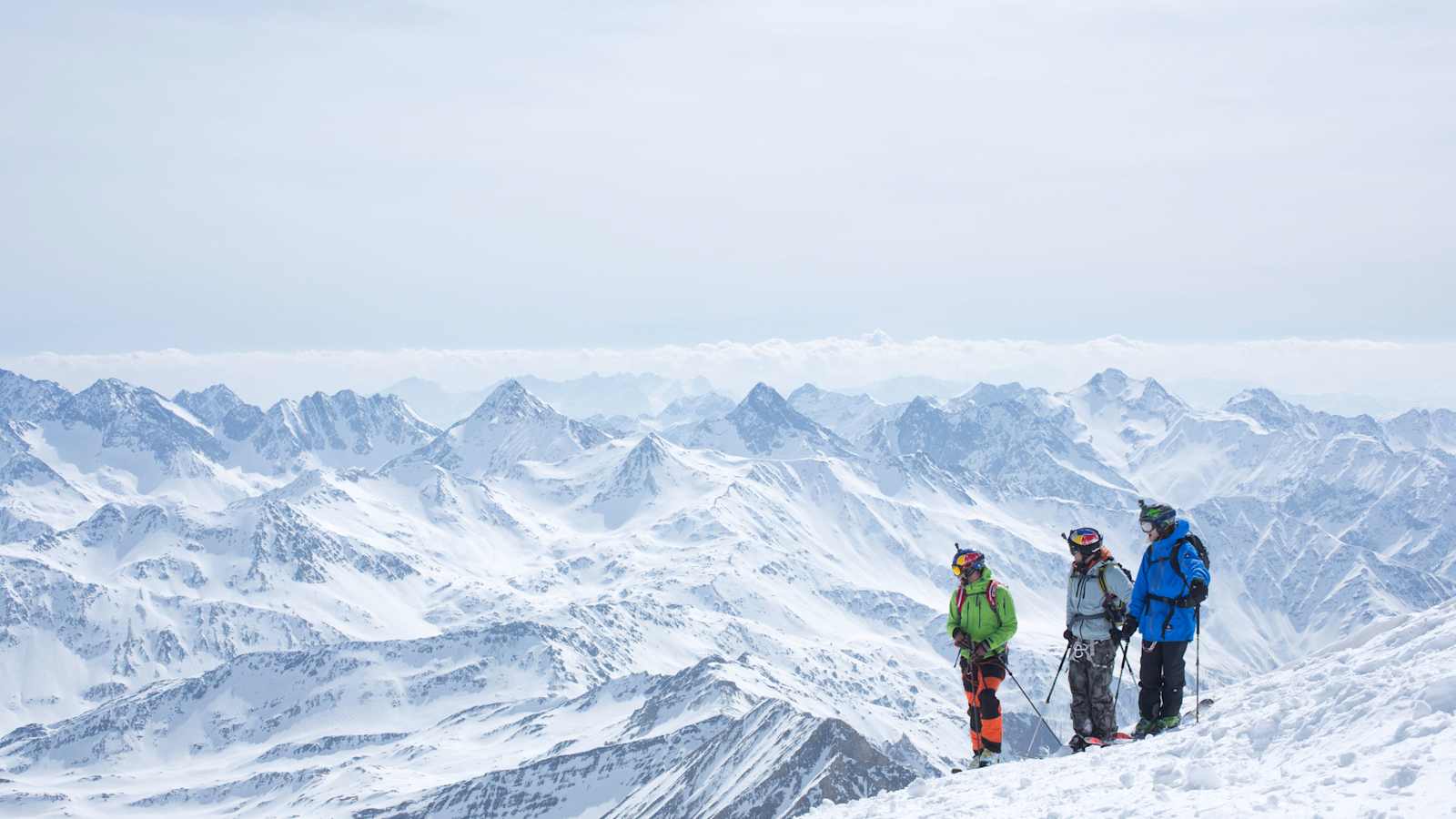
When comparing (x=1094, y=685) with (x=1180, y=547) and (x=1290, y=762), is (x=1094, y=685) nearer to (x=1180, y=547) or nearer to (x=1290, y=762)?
(x=1180, y=547)

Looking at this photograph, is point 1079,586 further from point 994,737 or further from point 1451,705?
point 1451,705

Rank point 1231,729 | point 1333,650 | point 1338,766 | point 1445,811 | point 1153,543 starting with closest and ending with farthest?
1. point 1445,811
2. point 1338,766
3. point 1231,729
4. point 1153,543
5. point 1333,650

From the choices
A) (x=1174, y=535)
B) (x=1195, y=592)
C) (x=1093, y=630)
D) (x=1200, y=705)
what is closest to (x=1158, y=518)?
(x=1174, y=535)

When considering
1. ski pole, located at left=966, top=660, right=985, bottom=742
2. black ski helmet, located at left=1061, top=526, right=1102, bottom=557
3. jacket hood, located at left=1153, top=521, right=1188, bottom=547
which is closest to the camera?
jacket hood, located at left=1153, top=521, right=1188, bottom=547

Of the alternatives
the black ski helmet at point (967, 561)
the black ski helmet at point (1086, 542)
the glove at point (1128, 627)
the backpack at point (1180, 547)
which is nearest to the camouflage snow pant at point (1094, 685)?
the glove at point (1128, 627)

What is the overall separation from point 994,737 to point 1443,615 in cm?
893

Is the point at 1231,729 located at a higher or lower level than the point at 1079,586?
lower

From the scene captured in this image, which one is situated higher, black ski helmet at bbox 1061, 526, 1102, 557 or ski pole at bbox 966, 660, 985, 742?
Result: black ski helmet at bbox 1061, 526, 1102, 557

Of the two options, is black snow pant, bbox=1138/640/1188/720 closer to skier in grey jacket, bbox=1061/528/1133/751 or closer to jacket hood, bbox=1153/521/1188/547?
skier in grey jacket, bbox=1061/528/1133/751

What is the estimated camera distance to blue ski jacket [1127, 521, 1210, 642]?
22.2m

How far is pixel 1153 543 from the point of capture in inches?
890

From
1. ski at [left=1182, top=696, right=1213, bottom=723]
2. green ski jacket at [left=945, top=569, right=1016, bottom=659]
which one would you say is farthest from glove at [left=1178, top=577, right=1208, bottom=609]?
green ski jacket at [left=945, top=569, right=1016, bottom=659]

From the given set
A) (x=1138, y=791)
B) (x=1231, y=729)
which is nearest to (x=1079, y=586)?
(x=1231, y=729)

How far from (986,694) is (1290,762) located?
8258 millimetres
